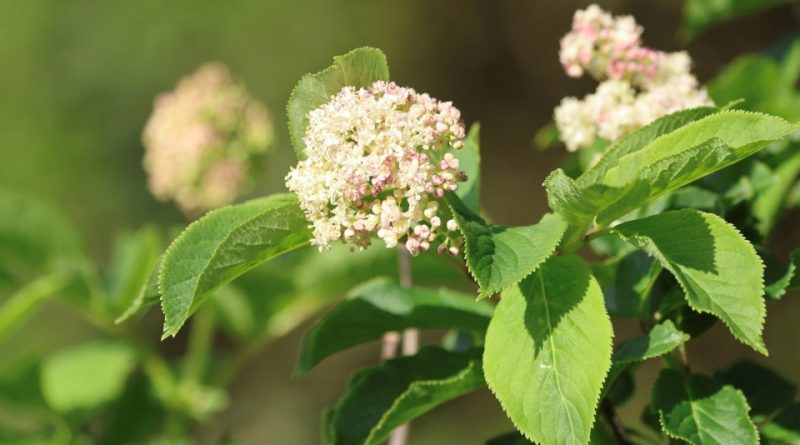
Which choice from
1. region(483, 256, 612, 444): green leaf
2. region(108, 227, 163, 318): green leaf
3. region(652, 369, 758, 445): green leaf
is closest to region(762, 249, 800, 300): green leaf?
region(652, 369, 758, 445): green leaf

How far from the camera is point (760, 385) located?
3.88 feet

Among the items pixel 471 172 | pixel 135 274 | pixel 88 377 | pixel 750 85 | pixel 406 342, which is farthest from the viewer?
pixel 88 377

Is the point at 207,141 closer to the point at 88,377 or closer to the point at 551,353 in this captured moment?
the point at 88,377

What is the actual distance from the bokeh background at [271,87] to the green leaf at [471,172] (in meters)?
3.62

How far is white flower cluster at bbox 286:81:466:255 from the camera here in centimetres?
86

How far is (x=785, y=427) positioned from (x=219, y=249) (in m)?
0.65

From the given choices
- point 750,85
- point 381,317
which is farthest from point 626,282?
point 750,85

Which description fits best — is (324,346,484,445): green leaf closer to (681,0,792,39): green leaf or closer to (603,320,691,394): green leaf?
(603,320,691,394): green leaf

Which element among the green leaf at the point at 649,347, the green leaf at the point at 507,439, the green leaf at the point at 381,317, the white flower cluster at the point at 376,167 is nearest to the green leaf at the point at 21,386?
the green leaf at the point at 381,317

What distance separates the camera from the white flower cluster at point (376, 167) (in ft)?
2.84

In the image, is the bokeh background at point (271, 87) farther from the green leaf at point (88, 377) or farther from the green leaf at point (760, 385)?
the green leaf at point (760, 385)

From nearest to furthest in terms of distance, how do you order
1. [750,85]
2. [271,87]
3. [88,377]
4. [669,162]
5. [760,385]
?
[669,162] < [760,385] < [750,85] < [88,377] < [271,87]

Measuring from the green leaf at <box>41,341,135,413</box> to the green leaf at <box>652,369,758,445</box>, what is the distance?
1051mm

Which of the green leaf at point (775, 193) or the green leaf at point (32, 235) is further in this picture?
the green leaf at point (32, 235)
